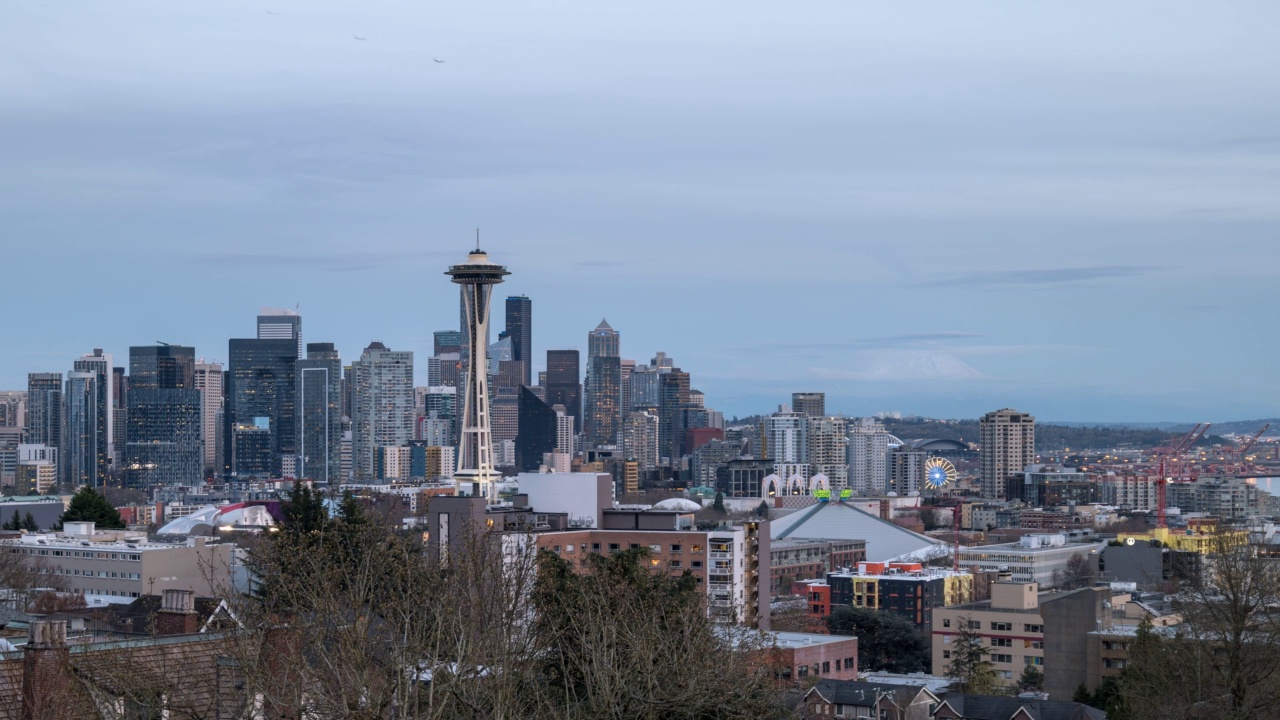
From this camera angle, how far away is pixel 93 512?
61438 millimetres

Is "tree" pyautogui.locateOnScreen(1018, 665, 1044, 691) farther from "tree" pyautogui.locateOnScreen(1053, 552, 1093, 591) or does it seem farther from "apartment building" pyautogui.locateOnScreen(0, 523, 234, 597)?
"tree" pyautogui.locateOnScreen(1053, 552, 1093, 591)

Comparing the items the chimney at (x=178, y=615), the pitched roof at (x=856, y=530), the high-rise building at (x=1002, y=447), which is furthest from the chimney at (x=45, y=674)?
the high-rise building at (x=1002, y=447)

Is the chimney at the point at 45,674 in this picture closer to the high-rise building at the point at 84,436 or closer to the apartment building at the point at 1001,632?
the apartment building at the point at 1001,632

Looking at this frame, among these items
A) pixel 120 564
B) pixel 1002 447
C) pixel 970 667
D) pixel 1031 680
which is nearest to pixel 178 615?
pixel 970 667

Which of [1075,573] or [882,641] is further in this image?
[1075,573]

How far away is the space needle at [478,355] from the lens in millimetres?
79750

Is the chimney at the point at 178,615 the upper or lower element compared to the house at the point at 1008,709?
upper

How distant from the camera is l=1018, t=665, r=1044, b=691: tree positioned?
40406 mm

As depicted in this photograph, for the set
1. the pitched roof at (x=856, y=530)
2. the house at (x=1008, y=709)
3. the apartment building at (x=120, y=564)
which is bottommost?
the pitched roof at (x=856, y=530)

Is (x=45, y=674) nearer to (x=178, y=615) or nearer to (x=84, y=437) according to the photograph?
(x=178, y=615)

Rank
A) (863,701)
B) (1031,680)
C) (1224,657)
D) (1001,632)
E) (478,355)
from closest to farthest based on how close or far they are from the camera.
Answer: (1224,657) < (863,701) < (1031,680) < (1001,632) < (478,355)

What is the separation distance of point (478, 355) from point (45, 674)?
2816 inches

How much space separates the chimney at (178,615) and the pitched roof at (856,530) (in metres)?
68.8

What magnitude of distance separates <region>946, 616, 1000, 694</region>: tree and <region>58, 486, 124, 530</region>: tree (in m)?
32.4
